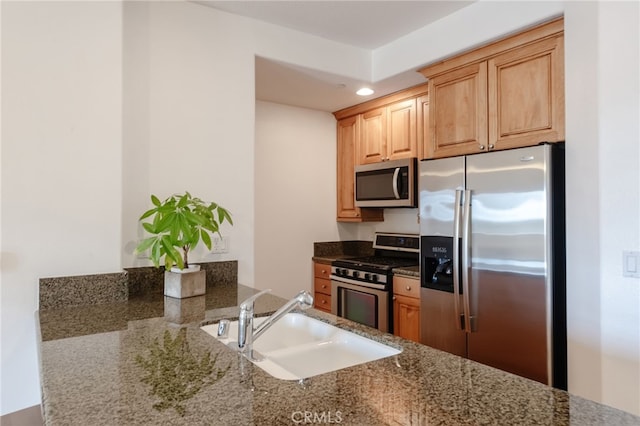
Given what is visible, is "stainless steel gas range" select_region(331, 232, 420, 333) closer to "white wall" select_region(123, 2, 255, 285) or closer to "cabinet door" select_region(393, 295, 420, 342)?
"cabinet door" select_region(393, 295, 420, 342)

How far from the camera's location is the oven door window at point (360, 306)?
326cm

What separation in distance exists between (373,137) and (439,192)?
1297mm

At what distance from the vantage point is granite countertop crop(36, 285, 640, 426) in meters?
0.82

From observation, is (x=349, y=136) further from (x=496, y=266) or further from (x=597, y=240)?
(x=597, y=240)

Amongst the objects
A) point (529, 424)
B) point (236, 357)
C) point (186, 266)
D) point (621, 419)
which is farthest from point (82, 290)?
point (621, 419)

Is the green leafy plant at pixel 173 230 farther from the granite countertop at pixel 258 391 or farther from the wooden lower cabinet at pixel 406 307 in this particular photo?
the wooden lower cabinet at pixel 406 307

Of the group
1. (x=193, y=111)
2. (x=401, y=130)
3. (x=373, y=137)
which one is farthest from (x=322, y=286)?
(x=193, y=111)

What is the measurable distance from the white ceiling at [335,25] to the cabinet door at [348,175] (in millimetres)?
547

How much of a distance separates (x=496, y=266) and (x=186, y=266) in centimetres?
164

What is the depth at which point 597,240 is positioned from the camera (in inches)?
76.4

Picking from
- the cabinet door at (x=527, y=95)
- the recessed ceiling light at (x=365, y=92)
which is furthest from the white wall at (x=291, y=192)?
the cabinet door at (x=527, y=95)

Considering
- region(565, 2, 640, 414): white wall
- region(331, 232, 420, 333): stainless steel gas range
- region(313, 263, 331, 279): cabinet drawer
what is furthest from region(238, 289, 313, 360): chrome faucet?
region(313, 263, 331, 279): cabinet drawer

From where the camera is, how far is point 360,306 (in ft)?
11.1

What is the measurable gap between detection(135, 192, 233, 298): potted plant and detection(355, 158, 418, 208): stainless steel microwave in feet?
5.65
